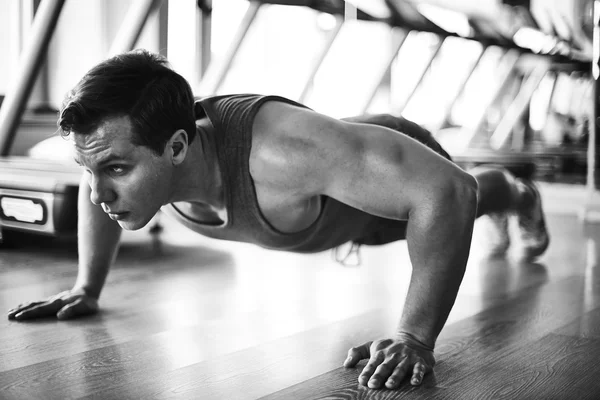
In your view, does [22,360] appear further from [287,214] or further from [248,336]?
[287,214]

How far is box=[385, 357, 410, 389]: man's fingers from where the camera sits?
1088 millimetres

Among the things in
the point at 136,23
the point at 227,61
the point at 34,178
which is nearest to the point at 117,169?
the point at 34,178

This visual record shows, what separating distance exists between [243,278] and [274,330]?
61 cm

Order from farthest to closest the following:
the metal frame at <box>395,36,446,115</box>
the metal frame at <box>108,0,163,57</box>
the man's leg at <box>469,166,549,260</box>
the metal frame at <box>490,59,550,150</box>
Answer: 1. the metal frame at <box>490,59,550,150</box>
2. the metal frame at <box>395,36,446,115</box>
3. the metal frame at <box>108,0,163,57</box>
4. the man's leg at <box>469,166,549,260</box>

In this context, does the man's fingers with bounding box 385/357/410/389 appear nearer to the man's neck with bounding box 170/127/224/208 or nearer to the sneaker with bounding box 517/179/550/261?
the man's neck with bounding box 170/127/224/208

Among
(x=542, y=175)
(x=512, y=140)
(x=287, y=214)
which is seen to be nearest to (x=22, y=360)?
(x=287, y=214)

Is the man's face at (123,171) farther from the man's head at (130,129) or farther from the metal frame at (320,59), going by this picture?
the metal frame at (320,59)

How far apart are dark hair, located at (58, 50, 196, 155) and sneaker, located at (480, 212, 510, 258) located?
5.03ft

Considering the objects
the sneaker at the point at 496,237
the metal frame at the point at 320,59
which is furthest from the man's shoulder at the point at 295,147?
the metal frame at the point at 320,59

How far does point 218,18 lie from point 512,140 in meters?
4.77

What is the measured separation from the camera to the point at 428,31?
6215mm

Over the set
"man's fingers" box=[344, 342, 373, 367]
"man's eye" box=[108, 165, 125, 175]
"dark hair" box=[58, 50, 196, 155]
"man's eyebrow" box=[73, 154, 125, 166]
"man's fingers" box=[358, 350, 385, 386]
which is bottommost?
"man's fingers" box=[344, 342, 373, 367]

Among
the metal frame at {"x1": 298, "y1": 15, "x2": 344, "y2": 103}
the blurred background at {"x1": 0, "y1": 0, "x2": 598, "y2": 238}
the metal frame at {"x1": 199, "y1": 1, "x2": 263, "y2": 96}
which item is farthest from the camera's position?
the metal frame at {"x1": 298, "y1": 15, "x2": 344, "y2": 103}

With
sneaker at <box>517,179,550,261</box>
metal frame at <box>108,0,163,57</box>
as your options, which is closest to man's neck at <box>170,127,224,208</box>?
sneaker at <box>517,179,550,261</box>
